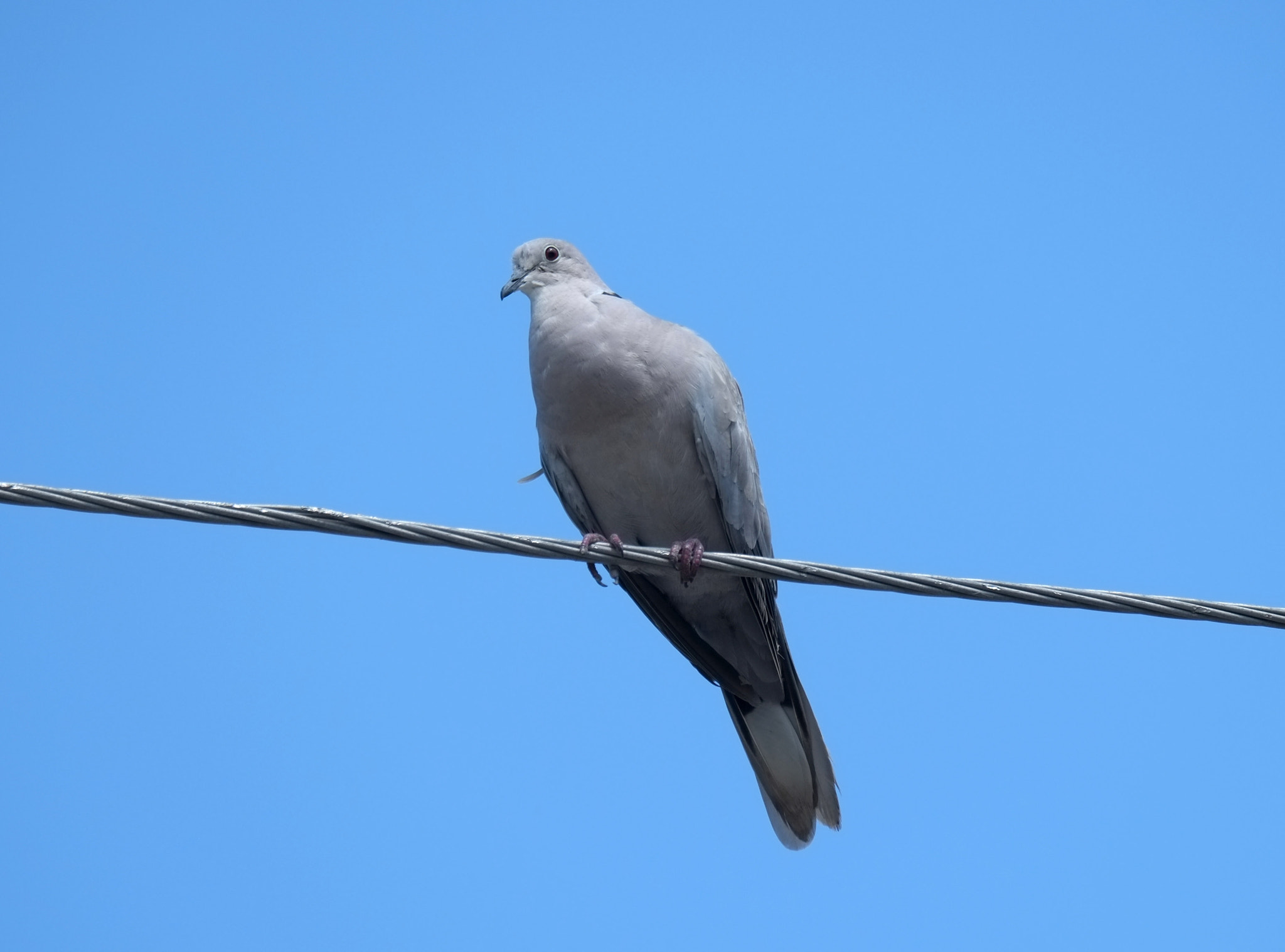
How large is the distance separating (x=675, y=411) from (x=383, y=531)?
85.8 inches

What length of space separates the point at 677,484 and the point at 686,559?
2.70 feet

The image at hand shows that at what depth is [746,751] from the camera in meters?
6.20

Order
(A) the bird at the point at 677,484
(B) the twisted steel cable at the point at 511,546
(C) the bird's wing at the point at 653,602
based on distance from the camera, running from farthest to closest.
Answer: (C) the bird's wing at the point at 653,602
(A) the bird at the point at 677,484
(B) the twisted steel cable at the point at 511,546

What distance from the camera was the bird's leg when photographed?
193 inches

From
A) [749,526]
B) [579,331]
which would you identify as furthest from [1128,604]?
[579,331]

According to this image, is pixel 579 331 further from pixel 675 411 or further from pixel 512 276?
pixel 512 276

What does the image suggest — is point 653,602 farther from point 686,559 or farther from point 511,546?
point 511,546

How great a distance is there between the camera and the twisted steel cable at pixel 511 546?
3408mm

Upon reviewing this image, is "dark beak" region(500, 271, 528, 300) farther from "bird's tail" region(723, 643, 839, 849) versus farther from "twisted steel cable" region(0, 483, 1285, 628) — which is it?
"twisted steel cable" region(0, 483, 1285, 628)

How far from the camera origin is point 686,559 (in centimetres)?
496

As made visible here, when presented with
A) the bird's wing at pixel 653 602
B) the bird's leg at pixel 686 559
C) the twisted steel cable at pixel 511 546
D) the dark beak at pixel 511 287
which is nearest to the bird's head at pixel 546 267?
the dark beak at pixel 511 287

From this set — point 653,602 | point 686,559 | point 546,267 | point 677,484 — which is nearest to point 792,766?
point 653,602

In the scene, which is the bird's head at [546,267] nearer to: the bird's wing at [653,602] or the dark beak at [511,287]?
the dark beak at [511,287]

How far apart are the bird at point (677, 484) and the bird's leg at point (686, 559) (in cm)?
1
